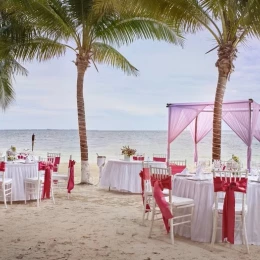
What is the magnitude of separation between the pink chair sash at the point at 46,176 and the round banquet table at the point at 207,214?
10.4ft

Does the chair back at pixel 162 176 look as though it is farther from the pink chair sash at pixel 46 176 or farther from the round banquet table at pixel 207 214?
the pink chair sash at pixel 46 176

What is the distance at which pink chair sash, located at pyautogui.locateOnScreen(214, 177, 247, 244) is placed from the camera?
4.96 metres

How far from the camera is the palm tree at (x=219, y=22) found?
7.60 metres

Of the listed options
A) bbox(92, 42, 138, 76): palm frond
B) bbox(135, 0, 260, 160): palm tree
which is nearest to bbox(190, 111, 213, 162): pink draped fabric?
bbox(92, 42, 138, 76): palm frond

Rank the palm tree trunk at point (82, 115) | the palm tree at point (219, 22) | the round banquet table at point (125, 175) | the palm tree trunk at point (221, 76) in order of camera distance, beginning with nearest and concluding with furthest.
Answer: the palm tree at point (219, 22), the palm tree trunk at point (221, 76), the round banquet table at point (125, 175), the palm tree trunk at point (82, 115)

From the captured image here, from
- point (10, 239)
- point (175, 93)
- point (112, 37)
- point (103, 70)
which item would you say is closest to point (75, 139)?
point (103, 70)

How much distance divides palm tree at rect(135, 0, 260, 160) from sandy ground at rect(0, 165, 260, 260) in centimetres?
302

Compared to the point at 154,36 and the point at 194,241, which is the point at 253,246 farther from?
the point at 154,36

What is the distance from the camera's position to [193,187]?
548 cm

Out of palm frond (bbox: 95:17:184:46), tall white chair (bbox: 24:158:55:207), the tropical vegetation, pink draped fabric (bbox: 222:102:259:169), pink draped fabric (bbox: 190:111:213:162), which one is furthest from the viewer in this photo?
pink draped fabric (bbox: 190:111:213:162)

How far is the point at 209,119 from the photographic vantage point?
1196 centimetres

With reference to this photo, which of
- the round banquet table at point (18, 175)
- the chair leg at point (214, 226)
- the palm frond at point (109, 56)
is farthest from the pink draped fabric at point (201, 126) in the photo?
the chair leg at point (214, 226)

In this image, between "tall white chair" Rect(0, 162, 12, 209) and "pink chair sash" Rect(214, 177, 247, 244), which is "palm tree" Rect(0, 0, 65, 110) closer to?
"tall white chair" Rect(0, 162, 12, 209)

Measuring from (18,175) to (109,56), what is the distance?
5099 millimetres
